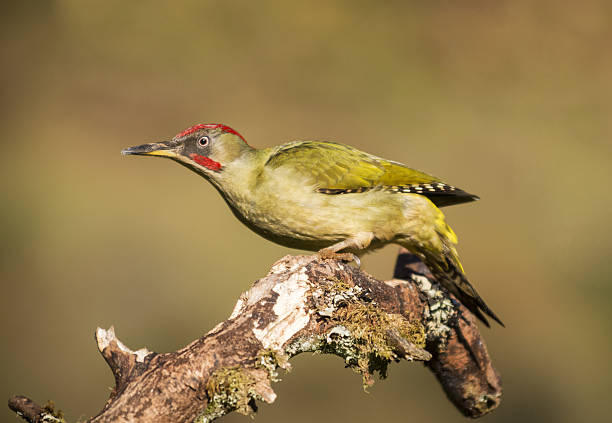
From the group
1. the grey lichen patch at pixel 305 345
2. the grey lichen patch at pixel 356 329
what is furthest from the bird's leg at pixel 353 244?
the grey lichen patch at pixel 305 345

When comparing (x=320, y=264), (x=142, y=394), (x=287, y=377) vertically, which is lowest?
(x=287, y=377)

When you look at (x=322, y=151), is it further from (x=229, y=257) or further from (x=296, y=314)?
(x=229, y=257)

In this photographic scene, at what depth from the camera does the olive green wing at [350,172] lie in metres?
2.94

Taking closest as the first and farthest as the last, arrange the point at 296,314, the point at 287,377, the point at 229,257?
the point at 296,314 → the point at 287,377 → the point at 229,257

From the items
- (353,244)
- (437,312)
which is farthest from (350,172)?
(437,312)

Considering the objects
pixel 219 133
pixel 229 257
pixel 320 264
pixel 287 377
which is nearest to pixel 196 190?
pixel 229 257

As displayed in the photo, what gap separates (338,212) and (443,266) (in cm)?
73

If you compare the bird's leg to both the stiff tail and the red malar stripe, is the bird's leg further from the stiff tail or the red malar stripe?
the red malar stripe

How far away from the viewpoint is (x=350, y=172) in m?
3.02

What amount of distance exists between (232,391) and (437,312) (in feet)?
4.87

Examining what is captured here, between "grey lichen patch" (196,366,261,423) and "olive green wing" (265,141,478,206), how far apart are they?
1.24 meters

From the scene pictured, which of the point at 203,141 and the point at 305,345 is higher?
the point at 203,141

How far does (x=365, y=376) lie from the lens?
2281mm

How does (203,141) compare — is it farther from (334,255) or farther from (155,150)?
(334,255)
